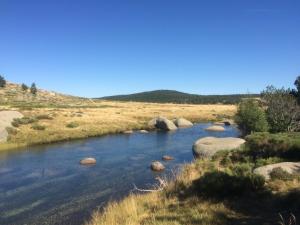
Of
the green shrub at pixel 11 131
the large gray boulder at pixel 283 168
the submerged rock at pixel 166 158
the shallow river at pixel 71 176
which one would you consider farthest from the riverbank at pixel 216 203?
the green shrub at pixel 11 131

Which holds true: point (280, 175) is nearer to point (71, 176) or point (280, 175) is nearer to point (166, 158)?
point (71, 176)

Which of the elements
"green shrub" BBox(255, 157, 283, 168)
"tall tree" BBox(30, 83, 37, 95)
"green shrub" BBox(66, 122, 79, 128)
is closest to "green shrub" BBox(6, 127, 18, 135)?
"green shrub" BBox(66, 122, 79, 128)

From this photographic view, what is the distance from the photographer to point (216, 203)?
15.6m

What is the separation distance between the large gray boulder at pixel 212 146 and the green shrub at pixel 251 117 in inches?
398

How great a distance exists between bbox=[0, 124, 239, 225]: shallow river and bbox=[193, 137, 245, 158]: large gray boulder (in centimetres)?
162

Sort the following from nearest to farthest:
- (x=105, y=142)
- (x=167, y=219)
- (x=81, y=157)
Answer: (x=167, y=219) < (x=81, y=157) < (x=105, y=142)

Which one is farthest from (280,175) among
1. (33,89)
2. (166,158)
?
(33,89)

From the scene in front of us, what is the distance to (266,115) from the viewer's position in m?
47.1

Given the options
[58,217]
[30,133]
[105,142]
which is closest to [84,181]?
[58,217]

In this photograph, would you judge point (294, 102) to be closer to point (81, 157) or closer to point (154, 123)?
point (81, 157)

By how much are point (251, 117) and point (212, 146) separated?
43.0 feet

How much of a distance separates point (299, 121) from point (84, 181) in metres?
27.3

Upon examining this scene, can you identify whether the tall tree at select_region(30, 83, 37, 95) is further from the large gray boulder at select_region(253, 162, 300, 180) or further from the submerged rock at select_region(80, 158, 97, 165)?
the large gray boulder at select_region(253, 162, 300, 180)

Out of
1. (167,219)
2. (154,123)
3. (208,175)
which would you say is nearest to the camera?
(167,219)
